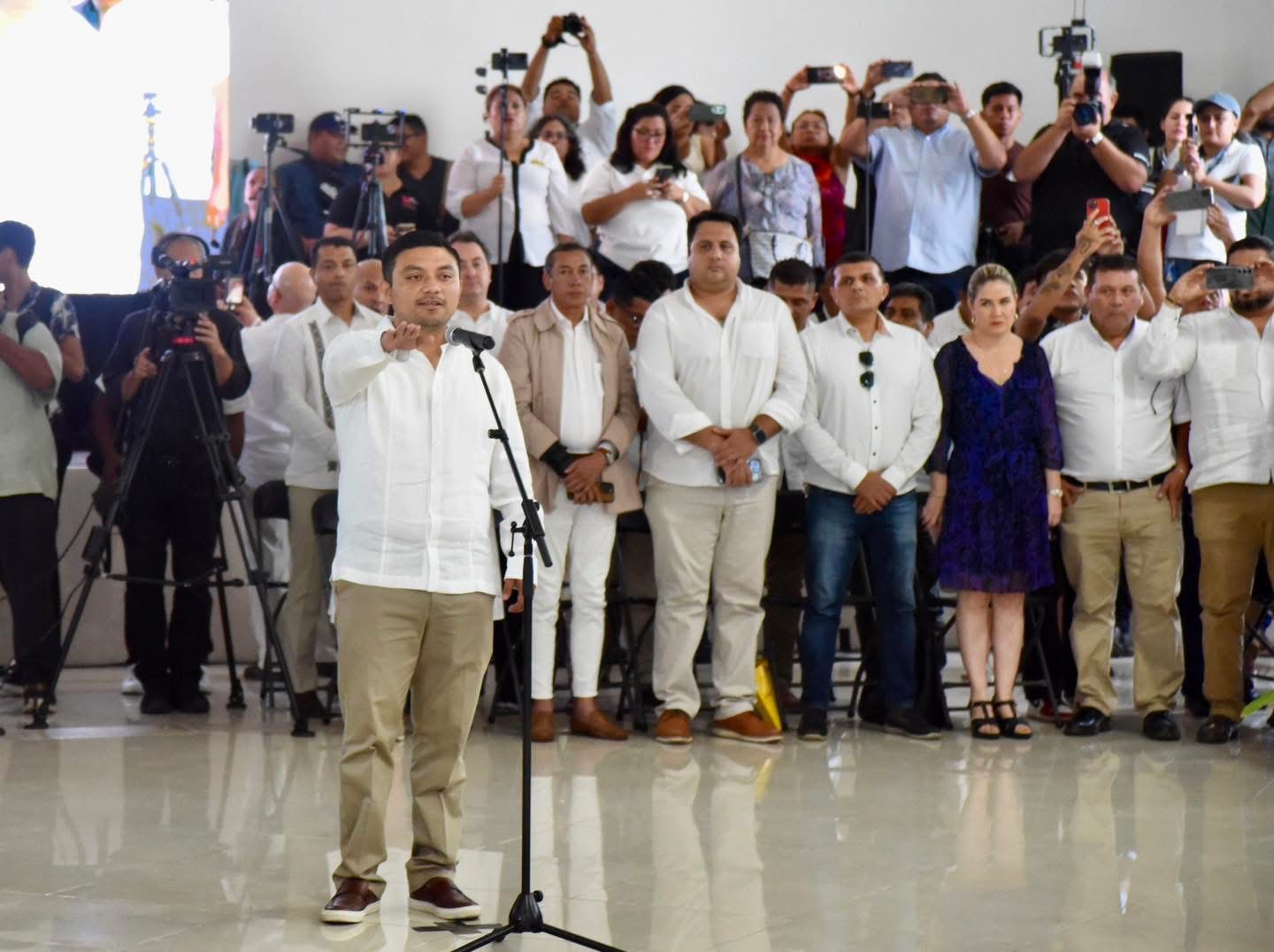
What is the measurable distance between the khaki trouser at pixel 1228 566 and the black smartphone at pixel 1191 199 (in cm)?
107

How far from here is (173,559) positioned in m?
6.86

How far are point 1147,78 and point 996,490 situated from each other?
5563 mm

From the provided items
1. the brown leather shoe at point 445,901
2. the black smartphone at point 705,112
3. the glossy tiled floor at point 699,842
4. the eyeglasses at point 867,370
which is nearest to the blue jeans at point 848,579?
the glossy tiled floor at point 699,842

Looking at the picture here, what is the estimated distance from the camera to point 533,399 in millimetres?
6445

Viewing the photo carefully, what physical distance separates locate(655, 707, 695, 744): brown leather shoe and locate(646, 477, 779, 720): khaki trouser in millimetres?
26

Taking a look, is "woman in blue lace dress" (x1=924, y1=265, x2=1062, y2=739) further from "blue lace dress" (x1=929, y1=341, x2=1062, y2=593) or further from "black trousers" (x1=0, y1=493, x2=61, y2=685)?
"black trousers" (x1=0, y1=493, x2=61, y2=685)

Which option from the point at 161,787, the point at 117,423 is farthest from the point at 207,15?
the point at 161,787

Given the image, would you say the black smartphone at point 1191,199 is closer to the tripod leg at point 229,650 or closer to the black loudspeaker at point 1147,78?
the tripod leg at point 229,650

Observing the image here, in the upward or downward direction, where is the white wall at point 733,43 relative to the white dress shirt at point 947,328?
upward

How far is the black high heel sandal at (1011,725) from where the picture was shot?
6.43 m

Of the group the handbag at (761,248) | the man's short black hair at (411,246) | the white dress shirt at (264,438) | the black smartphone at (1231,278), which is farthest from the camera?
the handbag at (761,248)

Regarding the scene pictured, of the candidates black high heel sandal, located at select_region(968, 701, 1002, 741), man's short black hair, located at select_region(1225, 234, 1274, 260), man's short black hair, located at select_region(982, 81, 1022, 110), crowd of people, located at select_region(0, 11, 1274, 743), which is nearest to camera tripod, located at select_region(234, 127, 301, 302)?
crowd of people, located at select_region(0, 11, 1274, 743)

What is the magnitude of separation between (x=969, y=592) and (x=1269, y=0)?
6.61 m

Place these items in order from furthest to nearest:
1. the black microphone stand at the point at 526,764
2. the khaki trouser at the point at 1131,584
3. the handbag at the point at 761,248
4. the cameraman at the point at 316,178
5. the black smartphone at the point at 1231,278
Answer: the cameraman at the point at 316,178, the handbag at the point at 761,248, the khaki trouser at the point at 1131,584, the black smartphone at the point at 1231,278, the black microphone stand at the point at 526,764
